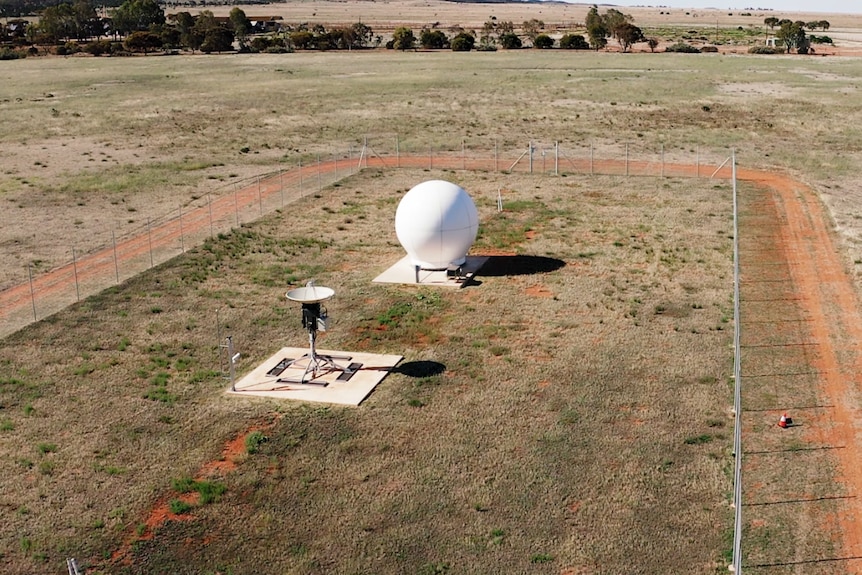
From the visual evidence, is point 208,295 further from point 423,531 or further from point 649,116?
point 649,116

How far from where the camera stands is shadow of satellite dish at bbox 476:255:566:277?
40906 millimetres

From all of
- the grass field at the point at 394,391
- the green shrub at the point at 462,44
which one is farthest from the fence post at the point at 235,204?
the green shrub at the point at 462,44

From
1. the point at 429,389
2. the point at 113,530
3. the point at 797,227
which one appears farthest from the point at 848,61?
the point at 113,530

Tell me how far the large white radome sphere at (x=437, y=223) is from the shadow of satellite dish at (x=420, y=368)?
29.1 ft

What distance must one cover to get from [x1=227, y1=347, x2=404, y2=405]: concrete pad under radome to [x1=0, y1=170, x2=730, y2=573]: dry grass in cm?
69

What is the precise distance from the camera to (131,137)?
8044 centimetres

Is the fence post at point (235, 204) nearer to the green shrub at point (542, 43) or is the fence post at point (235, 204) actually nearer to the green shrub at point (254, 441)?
the green shrub at point (254, 441)

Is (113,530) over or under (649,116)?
under

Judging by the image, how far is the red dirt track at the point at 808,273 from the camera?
966 inches

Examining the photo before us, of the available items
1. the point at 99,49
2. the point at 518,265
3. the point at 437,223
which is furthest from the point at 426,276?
the point at 99,49

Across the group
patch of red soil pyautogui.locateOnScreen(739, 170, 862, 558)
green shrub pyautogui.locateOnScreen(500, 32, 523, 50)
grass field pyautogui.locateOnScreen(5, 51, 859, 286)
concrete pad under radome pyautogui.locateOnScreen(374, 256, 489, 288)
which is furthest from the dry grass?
green shrub pyautogui.locateOnScreen(500, 32, 523, 50)

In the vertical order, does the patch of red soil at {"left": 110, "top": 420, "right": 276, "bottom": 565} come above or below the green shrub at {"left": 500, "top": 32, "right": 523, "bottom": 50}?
Answer: below

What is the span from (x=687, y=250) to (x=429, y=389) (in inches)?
794

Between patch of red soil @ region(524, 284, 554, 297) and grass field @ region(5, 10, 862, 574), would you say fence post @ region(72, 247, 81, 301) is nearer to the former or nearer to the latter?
grass field @ region(5, 10, 862, 574)
